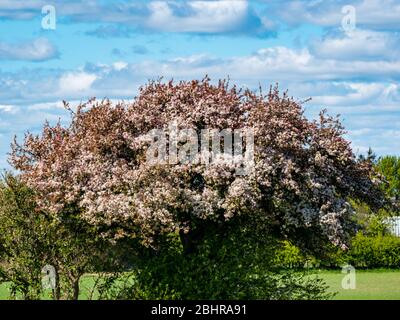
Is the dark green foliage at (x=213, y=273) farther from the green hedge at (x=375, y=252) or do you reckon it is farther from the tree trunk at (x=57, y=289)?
the green hedge at (x=375, y=252)

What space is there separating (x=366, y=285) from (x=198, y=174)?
1784 centimetres

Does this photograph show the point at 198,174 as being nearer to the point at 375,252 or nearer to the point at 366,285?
the point at 366,285

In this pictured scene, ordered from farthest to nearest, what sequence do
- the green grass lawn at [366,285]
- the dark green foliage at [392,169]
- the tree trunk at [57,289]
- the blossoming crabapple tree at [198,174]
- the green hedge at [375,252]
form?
the dark green foliage at [392,169], the green hedge at [375,252], the green grass lawn at [366,285], the tree trunk at [57,289], the blossoming crabapple tree at [198,174]

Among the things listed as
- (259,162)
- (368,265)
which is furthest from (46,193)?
(368,265)

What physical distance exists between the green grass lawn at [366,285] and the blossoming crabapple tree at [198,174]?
527cm

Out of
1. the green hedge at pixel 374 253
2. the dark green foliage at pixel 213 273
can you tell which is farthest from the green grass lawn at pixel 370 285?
the dark green foliage at pixel 213 273

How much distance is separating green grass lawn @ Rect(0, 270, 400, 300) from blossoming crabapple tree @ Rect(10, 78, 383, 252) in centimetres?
527

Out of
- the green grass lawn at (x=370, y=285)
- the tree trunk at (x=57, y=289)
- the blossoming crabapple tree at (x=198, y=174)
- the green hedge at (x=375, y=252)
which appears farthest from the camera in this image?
the green hedge at (x=375, y=252)

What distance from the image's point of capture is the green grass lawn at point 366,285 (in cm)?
3020
